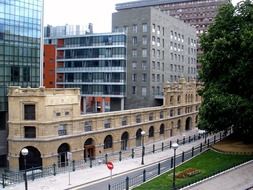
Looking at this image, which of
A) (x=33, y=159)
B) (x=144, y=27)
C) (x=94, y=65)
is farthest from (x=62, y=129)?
(x=94, y=65)

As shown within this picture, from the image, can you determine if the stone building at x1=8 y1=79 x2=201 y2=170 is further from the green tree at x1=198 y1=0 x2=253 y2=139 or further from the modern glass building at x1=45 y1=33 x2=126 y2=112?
the modern glass building at x1=45 y1=33 x2=126 y2=112

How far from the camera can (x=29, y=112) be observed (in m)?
42.5

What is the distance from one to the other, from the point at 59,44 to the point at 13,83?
35.7 m

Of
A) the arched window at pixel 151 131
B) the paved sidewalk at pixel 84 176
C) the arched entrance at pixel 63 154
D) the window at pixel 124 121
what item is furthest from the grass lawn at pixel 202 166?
the arched window at pixel 151 131

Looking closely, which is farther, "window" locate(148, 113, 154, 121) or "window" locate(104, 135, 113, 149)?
"window" locate(148, 113, 154, 121)

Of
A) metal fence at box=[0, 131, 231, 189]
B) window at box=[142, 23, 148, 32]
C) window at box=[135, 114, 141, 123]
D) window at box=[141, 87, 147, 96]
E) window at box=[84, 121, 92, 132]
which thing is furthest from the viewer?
window at box=[141, 87, 147, 96]

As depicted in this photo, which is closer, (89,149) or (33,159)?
(33,159)

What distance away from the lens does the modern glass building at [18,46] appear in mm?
44969

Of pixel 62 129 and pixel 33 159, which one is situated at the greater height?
pixel 62 129

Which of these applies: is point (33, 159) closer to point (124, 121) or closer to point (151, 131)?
point (124, 121)

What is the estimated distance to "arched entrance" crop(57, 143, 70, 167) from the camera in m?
43.7

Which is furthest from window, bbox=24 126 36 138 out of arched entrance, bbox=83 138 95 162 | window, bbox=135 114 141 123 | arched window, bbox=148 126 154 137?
arched window, bbox=148 126 154 137

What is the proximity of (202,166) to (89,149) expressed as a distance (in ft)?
55.9

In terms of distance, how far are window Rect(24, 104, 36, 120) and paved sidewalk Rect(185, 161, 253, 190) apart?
20.8 m
